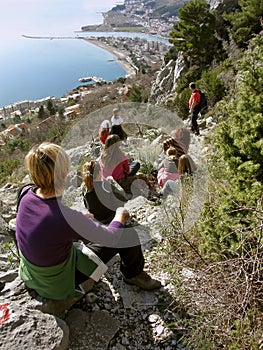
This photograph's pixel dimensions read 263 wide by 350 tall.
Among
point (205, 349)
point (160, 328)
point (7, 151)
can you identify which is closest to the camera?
point (205, 349)

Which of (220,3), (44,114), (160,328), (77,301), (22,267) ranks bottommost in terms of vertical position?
(44,114)

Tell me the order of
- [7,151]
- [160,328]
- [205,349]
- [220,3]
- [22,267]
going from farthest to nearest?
1. [7,151]
2. [220,3]
3. [160,328]
4. [22,267]
5. [205,349]

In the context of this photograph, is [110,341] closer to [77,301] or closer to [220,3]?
[77,301]

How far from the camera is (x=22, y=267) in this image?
6.33 ft

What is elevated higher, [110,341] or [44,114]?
[110,341]

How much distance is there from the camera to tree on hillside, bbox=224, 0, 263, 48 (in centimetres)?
1170

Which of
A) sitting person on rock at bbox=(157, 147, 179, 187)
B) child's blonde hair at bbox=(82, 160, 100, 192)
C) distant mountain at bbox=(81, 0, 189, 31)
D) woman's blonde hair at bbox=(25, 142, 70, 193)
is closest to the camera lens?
woman's blonde hair at bbox=(25, 142, 70, 193)

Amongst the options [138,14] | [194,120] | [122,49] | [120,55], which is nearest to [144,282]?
[194,120]

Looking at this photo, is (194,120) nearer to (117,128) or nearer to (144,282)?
(117,128)

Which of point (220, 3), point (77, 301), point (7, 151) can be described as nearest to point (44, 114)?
point (7, 151)

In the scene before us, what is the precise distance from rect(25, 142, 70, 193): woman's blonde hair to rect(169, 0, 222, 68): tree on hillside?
52.1 ft

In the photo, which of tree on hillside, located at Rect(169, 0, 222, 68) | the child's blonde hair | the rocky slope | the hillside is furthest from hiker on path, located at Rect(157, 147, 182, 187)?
tree on hillside, located at Rect(169, 0, 222, 68)

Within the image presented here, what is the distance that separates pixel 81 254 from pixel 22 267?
1.28 feet

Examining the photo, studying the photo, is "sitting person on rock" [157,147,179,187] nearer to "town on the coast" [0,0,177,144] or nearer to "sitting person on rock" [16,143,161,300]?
"sitting person on rock" [16,143,161,300]
